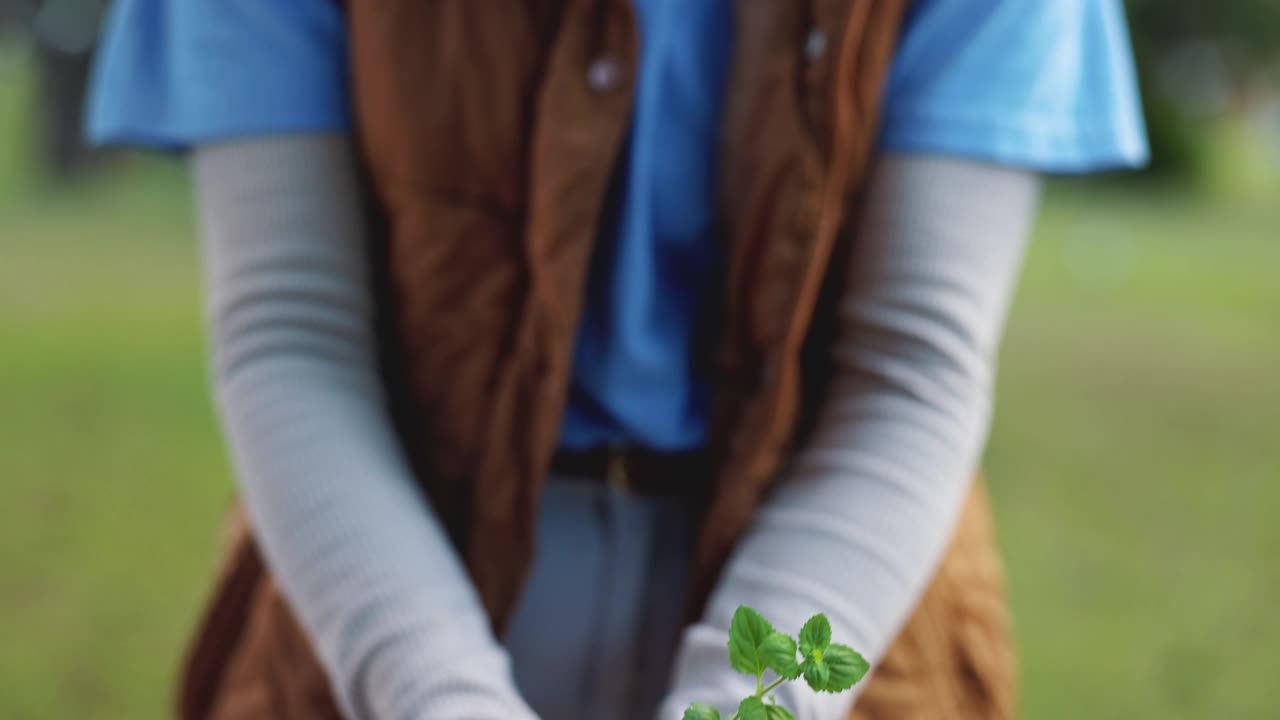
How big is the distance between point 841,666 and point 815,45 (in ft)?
1.27

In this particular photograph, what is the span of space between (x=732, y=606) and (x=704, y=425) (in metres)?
0.12

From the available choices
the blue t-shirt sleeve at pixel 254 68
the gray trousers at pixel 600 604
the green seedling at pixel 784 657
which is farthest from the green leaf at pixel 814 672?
the blue t-shirt sleeve at pixel 254 68

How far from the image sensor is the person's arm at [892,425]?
764mm

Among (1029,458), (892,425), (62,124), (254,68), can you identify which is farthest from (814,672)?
(62,124)

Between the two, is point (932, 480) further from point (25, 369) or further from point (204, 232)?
point (25, 369)

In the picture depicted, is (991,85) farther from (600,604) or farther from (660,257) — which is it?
(600,604)

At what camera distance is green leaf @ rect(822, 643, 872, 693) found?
0.49 meters

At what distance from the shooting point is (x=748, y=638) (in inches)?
19.1

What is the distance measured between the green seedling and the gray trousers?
335mm

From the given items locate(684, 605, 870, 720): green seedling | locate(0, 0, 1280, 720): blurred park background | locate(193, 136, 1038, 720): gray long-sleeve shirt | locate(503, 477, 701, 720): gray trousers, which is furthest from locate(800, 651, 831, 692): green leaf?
locate(0, 0, 1280, 720): blurred park background

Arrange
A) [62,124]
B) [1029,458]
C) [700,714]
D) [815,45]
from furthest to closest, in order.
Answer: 1. [62,124]
2. [1029,458]
3. [815,45]
4. [700,714]

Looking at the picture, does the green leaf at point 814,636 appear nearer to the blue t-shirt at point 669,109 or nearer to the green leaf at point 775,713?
the green leaf at point 775,713

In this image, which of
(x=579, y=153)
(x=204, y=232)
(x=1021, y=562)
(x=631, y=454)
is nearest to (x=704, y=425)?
(x=631, y=454)

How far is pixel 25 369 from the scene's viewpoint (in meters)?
3.46
